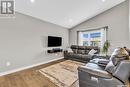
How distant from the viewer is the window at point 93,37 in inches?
229

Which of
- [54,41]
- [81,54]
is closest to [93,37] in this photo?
[81,54]

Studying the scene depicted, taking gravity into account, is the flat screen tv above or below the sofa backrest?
above

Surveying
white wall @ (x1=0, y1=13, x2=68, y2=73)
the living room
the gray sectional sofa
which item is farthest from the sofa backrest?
the gray sectional sofa

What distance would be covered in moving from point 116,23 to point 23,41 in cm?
482

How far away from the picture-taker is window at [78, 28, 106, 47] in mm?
5828

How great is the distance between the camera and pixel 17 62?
395 centimetres

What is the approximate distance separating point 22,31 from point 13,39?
527mm

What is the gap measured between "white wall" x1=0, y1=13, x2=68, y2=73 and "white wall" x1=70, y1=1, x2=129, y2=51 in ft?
9.97

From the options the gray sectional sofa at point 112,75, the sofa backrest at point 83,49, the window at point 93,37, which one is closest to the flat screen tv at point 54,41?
the sofa backrest at point 83,49

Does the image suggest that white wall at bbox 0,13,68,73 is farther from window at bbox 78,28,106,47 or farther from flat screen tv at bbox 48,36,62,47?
window at bbox 78,28,106,47

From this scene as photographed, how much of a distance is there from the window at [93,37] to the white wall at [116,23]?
0.35 metres

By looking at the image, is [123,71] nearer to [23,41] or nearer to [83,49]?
[23,41]

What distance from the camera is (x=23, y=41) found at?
417 cm

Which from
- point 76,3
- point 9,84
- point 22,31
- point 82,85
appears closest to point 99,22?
point 76,3
